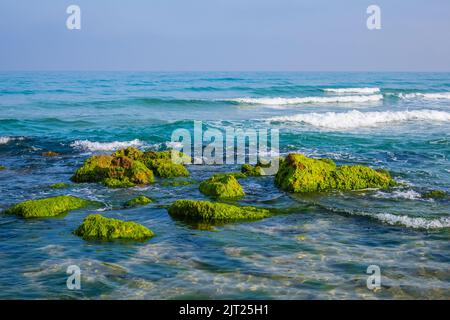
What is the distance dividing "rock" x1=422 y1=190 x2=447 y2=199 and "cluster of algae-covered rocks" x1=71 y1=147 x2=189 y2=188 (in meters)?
6.89

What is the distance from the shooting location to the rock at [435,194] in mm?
12711

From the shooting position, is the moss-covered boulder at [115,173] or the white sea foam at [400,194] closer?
the white sea foam at [400,194]

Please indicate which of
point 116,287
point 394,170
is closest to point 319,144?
point 394,170

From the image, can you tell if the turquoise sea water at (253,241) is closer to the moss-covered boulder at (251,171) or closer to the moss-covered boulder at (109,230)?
the moss-covered boulder at (109,230)

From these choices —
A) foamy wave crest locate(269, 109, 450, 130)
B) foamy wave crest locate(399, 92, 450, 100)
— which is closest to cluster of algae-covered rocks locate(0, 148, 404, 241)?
foamy wave crest locate(269, 109, 450, 130)

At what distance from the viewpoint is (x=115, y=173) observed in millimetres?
14758

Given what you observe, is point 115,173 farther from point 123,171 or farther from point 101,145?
point 101,145

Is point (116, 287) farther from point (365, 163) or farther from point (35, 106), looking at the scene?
point (35, 106)

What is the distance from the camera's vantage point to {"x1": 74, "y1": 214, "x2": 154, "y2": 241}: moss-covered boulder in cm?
959

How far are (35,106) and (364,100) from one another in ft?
98.0

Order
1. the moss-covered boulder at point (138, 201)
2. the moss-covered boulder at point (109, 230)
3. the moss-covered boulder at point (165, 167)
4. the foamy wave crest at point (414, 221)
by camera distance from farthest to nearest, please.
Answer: the moss-covered boulder at point (165, 167) < the moss-covered boulder at point (138, 201) < the foamy wave crest at point (414, 221) < the moss-covered boulder at point (109, 230)

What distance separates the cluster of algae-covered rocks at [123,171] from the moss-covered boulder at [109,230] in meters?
4.31

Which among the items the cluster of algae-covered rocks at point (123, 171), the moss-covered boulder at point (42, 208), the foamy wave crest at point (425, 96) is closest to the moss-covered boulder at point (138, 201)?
the moss-covered boulder at point (42, 208)
